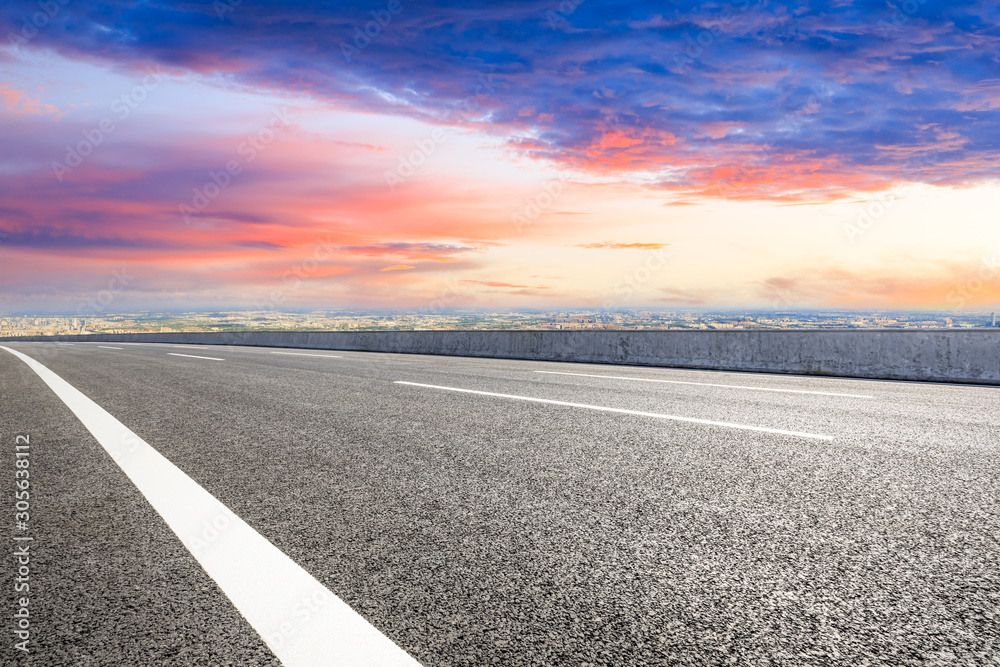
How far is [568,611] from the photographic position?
7.28 ft

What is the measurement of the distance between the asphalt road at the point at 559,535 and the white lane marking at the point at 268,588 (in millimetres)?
60

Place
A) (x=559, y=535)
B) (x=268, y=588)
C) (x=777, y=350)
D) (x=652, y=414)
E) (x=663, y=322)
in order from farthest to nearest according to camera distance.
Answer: (x=663, y=322) → (x=777, y=350) → (x=652, y=414) → (x=559, y=535) → (x=268, y=588)

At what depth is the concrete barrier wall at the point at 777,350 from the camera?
10422mm

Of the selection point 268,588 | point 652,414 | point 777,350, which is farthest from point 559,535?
point 777,350

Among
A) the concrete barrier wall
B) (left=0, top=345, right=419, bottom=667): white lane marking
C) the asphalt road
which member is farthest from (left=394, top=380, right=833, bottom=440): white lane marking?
the concrete barrier wall

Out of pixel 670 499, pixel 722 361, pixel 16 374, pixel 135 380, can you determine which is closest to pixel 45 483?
pixel 670 499

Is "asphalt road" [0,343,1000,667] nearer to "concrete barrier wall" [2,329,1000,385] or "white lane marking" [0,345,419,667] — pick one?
"white lane marking" [0,345,419,667]

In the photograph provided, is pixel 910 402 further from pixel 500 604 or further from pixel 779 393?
pixel 500 604

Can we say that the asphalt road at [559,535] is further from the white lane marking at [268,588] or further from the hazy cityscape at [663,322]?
the hazy cityscape at [663,322]

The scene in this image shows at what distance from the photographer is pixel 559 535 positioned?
2963 millimetres

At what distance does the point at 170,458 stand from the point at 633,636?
3899mm

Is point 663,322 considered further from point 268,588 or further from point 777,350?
point 268,588

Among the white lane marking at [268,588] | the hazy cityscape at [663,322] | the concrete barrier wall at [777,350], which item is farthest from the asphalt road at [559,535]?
the hazy cityscape at [663,322]

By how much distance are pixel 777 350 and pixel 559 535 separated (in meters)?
10.8
